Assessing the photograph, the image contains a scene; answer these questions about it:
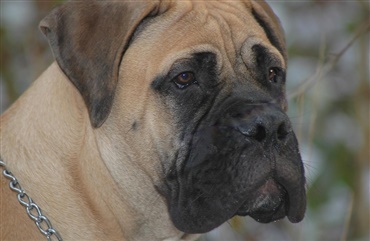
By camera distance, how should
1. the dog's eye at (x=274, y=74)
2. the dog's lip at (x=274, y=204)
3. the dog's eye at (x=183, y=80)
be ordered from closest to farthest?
1. the dog's lip at (x=274, y=204)
2. the dog's eye at (x=183, y=80)
3. the dog's eye at (x=274, y=74)

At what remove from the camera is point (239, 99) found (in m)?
3.69

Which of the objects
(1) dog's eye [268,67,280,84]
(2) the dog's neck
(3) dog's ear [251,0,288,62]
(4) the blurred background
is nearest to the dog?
(2) the dog's neck

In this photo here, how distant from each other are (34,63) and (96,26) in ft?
10.2

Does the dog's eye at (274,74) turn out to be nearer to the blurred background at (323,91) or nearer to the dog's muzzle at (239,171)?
the dog's muzzle at (239,171)

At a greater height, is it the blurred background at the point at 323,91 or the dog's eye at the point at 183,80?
the dog's eye at the point at 183,80

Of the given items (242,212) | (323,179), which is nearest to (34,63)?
(323,179)

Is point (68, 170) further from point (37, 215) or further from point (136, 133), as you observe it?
point (136, 133)

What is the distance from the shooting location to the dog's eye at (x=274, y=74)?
402cm

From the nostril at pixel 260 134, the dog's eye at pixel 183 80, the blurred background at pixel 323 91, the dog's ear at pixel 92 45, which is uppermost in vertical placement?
the dog's ear at pixel 92 45

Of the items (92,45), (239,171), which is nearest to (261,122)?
(239,171)

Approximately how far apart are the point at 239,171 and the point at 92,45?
81 centimetres

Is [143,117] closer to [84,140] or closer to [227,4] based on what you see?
[84,140]

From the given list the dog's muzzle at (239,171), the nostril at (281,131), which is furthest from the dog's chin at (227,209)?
the nostril at (281,131)

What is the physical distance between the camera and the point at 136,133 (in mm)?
3752
